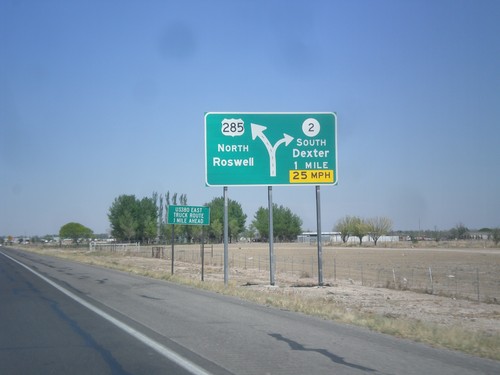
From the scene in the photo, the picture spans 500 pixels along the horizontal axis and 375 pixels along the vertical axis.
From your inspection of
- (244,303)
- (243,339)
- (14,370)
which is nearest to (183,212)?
(244,303)

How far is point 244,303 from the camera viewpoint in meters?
18.8

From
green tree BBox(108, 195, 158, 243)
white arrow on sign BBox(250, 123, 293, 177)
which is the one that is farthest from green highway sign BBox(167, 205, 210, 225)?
green tree BBox(108, 195, 158, 243)

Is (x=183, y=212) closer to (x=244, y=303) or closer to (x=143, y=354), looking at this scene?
(x=244, y=303)

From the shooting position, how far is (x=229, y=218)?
165 m

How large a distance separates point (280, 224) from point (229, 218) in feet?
61.8

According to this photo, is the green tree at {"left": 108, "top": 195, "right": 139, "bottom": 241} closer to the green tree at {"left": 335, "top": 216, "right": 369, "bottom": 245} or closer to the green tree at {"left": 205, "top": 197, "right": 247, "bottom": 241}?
the green tree at {"left": 205, "top": 197, "right": 247, "bottom": 241}

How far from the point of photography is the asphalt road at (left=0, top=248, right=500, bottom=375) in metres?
8.93

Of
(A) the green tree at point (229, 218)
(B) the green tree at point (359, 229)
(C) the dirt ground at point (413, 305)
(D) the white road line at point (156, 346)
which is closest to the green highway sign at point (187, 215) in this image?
(C) the dirt ground at point (413, 305)

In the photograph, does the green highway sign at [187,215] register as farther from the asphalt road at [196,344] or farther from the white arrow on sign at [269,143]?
the asphalt road at [196,344]

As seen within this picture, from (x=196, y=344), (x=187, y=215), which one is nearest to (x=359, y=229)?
(x=187, y=215)

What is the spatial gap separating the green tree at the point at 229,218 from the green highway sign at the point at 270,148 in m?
121

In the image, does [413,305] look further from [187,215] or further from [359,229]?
[359,229]

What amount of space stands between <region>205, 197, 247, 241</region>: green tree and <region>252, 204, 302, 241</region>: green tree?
4.98m

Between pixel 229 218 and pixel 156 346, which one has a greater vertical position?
pixel 229 218
